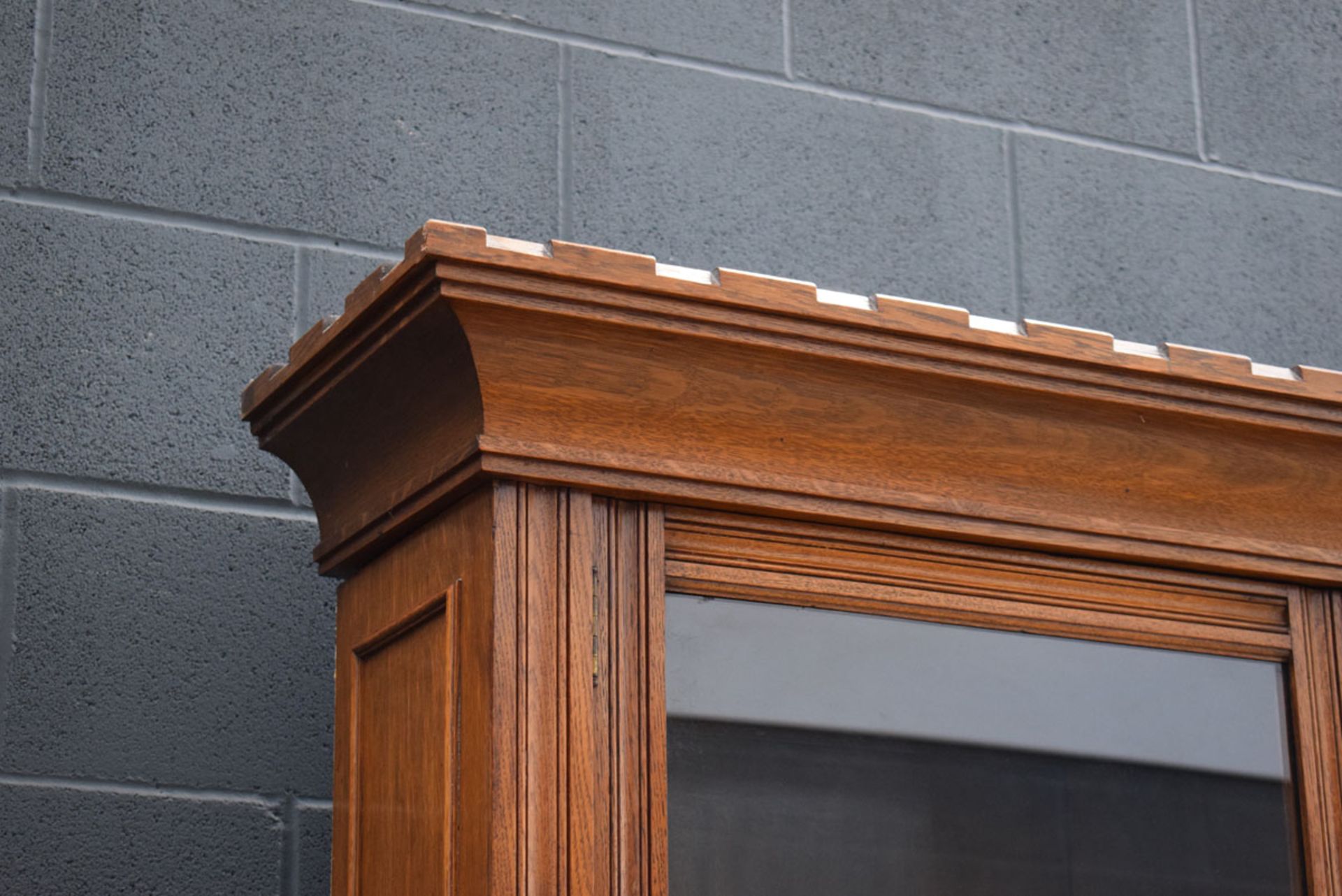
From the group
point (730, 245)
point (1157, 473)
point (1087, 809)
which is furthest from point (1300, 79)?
point (1087, 809)

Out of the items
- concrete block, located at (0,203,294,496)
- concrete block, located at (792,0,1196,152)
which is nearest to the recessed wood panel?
concrete block, located at (0,203,294,496)

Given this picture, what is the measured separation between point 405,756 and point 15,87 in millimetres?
949

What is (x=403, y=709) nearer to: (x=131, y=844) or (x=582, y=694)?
(x=582, y=694)

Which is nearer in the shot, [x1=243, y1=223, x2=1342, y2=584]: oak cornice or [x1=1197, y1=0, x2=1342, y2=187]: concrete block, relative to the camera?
[x1=243, y1=223, x2=1342, y2=584]: oak cornice

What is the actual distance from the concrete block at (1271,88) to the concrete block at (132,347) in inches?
53.2

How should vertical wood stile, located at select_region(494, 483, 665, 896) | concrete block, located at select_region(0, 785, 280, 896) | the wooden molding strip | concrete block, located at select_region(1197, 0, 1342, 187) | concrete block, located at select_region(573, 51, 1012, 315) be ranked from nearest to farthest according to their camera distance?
vertical wood stile, located at select_region(494, 483, 665, 896)
the wooden molding strip
concrete block, located at select_region(0, 785, 280, 896)
concrete block, located at select_region(573, 51, 1012, 315)
concrete block, located at select_region(1197, 0, 1342, 187)

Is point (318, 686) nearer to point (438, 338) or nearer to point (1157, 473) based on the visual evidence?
point (438, 338)

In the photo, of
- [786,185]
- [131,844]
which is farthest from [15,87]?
[786,185]

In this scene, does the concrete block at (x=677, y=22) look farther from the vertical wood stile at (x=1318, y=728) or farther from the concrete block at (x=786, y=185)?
the vertical wood stile at (x=1318, y=728)

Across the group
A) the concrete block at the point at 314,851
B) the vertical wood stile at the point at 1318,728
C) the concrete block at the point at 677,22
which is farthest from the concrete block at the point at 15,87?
the vertical wood stile at the point at 1318,728

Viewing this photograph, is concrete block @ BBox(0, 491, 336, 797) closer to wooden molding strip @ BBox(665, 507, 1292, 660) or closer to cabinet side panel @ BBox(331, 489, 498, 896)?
cabinet side panel @ BBox(331, 489, 498, 896)

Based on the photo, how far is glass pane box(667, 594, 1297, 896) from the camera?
58.1 inches

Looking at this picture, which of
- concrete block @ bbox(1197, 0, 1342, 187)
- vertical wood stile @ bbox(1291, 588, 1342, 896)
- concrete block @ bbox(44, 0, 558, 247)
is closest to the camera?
vertical wood stile @ bbox(1291, 588, 1342, 896)

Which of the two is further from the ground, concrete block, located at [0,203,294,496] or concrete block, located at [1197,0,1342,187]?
concrete block, located at [1197,0,1342,187]
